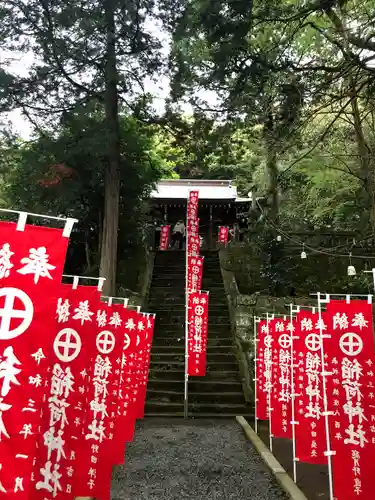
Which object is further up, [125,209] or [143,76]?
[143,76]

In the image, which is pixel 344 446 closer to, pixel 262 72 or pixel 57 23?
pixel 262 72

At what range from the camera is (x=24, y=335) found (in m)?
2.45

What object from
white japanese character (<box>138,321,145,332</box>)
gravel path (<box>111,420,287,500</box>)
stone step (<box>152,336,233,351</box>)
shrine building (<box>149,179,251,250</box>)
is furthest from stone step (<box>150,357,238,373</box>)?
shrine building (<box>149,179,251,250</box>)

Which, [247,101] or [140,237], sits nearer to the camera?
[247,101]

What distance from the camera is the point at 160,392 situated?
9.94 m

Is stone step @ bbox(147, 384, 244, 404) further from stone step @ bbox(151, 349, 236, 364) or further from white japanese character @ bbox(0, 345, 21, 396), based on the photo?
white japanese character @ bbox(0, 345, 21, 396)

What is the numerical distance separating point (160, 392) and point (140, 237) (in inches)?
209

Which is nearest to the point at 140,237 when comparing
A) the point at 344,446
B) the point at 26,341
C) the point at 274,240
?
the point at 274,240

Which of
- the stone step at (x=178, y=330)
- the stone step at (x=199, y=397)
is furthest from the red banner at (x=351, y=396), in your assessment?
the stone step at (x=178, y=330)

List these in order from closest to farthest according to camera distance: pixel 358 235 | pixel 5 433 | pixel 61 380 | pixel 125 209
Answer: pixel 5 433 < pixel 61 380 < pixel 125 209 < pixel 358 235

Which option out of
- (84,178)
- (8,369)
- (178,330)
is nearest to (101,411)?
(8,369)

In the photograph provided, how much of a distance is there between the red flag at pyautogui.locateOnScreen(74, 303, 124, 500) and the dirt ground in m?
2.59

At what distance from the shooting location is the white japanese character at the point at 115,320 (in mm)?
4854

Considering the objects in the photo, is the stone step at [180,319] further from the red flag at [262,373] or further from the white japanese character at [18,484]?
the white japanese character at [18,484]
